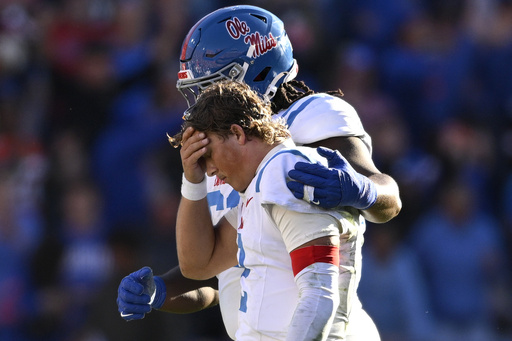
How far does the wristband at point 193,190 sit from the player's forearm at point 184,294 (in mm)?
593

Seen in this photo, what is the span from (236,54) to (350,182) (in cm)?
89

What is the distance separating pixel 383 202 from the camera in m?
2.67

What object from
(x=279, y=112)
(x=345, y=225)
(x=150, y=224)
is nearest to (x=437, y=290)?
(x=150, y=224)

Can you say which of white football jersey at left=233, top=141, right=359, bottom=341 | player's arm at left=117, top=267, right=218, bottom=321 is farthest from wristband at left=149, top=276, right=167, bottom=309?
white football jersey at left=233, top=141, right=359, bottom=341

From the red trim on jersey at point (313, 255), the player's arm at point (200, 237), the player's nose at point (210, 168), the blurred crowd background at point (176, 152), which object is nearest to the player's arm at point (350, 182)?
the red trim on jersey at point (313, 255)

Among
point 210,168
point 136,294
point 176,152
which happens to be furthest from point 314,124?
point 176,152

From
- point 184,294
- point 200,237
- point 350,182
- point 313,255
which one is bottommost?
point 184,294

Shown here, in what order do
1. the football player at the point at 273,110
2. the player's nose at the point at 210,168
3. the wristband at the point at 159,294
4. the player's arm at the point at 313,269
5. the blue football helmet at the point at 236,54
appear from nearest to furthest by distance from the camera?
1. the player's arm at the point at 313,269
2. the player's nose at the point at 210,168
3. the football player at the point at 273,110
4. the blue football helmet at the point at 236,54
5. the wristband at the point at 159,294

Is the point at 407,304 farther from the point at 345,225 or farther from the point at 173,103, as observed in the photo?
the point at 345,225

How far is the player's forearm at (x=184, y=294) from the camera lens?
134 inches

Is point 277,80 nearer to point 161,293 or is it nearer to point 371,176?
point 371,176

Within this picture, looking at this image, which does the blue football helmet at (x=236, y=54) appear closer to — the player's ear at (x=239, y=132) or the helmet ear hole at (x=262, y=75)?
the helmet ear hole at (x=262, y=75)

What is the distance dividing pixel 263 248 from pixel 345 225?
247 mm

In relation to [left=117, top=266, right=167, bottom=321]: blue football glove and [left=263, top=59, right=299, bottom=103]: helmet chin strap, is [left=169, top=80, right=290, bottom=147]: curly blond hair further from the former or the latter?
[left=117, top=266, right=167, bottom=321]: blue football glove
